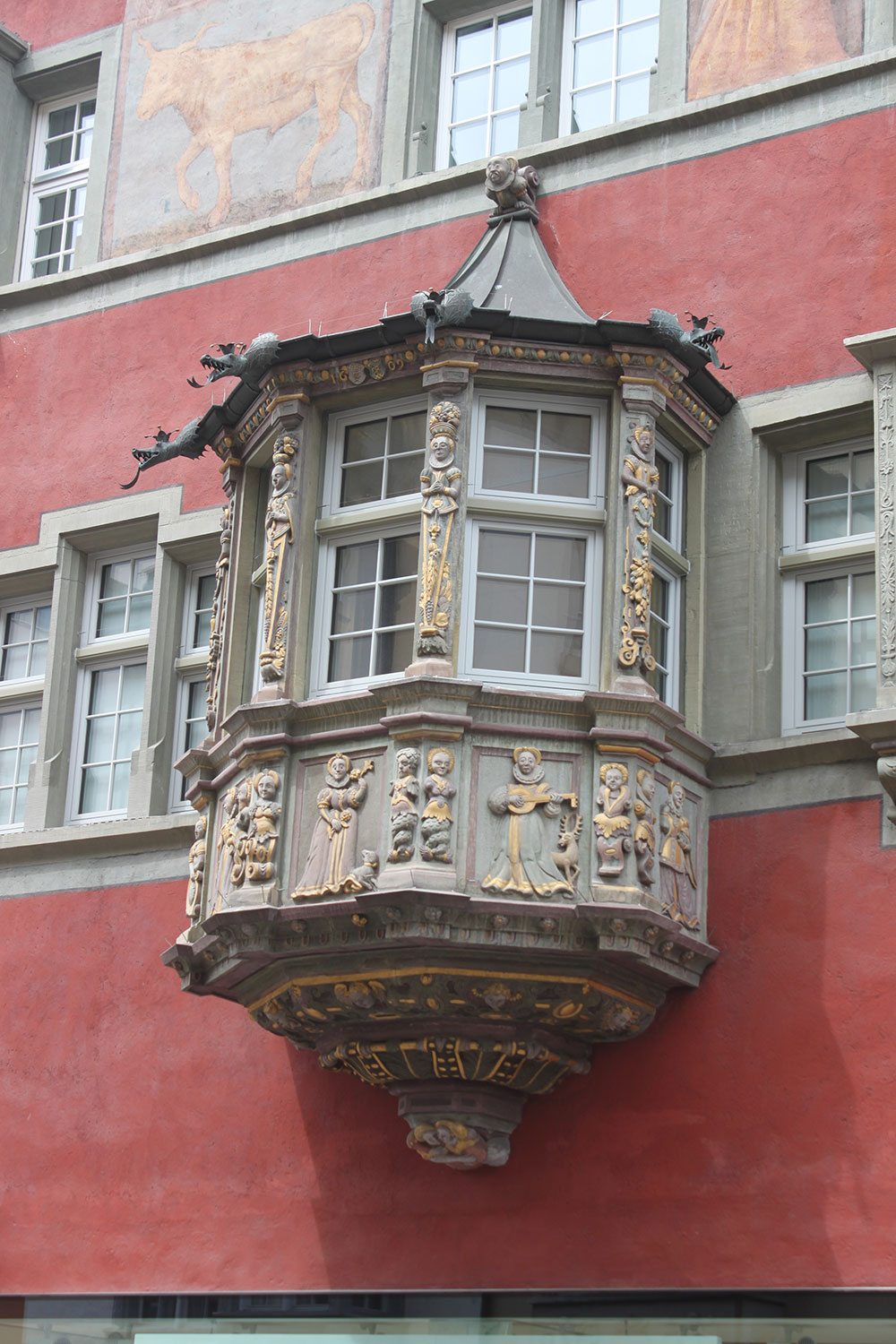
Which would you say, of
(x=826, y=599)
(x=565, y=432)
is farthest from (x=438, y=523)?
(x=826, y=599)

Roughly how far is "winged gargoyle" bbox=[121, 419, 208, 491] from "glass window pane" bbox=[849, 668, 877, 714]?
12.8ft

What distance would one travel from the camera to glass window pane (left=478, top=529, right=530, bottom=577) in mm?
11211

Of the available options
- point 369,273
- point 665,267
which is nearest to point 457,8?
point 369,273

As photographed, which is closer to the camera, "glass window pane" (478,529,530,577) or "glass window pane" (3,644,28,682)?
"glass window pane" (478,529,530,577)

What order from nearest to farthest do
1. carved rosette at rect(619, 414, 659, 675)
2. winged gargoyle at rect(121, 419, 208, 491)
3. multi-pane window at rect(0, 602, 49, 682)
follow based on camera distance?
carved rosette at rect(619, 414, 659, 675) < winged gargoyle at rect(121, 419, 208, 491) < multi-pane window at rect(0, 602, 49, 682)

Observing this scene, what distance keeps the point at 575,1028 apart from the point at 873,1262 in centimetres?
180

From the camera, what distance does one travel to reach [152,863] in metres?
13.1

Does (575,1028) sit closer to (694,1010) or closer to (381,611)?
(694,1010)

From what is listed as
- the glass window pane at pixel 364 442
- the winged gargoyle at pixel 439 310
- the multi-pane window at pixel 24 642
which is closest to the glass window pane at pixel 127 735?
the multi-pane window at pixel 24 642

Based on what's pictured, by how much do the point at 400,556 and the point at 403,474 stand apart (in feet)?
1.50

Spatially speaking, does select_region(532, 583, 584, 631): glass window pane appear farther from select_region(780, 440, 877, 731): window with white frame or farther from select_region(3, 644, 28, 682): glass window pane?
select_region(3, 644, 28, 682): glass window pane

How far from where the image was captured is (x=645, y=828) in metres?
10.6

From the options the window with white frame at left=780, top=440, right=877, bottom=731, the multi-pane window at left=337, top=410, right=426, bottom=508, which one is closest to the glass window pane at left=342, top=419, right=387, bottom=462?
the multi-pane window at left=337, top=410, right=426, bottom=508

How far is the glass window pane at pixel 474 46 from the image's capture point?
46.8 ft
